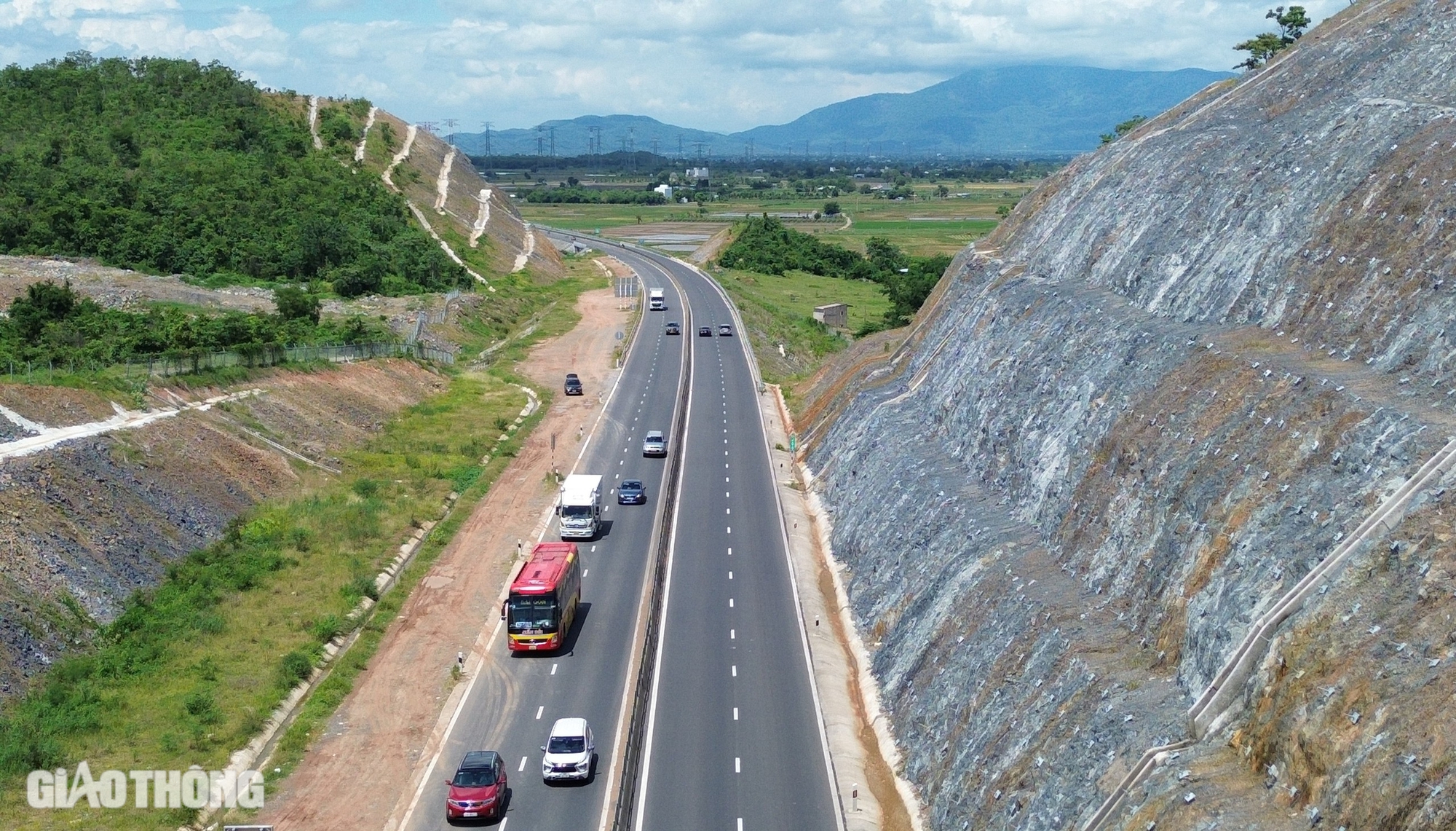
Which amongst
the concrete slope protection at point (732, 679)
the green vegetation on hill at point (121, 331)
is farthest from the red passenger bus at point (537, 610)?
the green vegetation on hill at point (121, 331)

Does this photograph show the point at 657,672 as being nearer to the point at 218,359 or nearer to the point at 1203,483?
the point at 1203,483

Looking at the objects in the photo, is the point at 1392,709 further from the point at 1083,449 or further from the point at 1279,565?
the point at 1083,449

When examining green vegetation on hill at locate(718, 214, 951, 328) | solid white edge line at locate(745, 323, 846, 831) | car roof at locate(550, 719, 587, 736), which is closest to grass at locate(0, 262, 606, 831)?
car roof at locate(550, 719, 587, 736)

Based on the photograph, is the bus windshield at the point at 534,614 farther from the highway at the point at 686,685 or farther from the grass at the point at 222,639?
the grass at the point at 222,639

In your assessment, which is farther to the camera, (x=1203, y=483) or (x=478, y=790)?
(x=1203, y=483)

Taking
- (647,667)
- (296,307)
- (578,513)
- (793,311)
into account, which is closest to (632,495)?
(578,513)

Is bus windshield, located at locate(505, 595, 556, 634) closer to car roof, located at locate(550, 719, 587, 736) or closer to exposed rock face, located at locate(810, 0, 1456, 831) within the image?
car roof, located at locate(550, 719, 587, 736)
